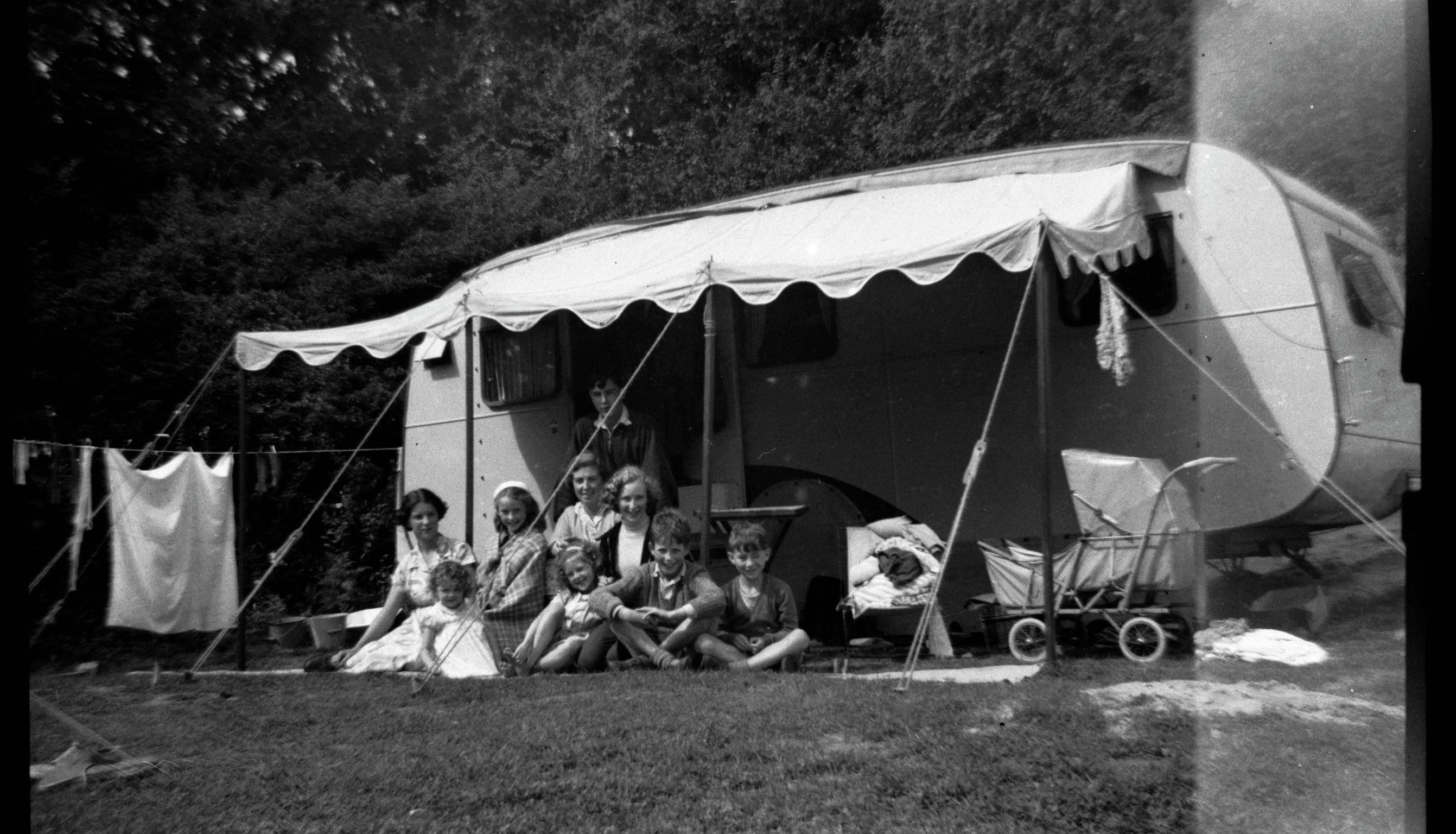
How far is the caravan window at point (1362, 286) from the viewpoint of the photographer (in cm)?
617

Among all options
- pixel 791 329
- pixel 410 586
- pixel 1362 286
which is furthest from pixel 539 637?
pixel 1362 286

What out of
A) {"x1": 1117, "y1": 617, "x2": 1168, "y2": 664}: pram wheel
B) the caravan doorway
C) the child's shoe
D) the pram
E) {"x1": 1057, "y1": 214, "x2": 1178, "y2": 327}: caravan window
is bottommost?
the child's shoe

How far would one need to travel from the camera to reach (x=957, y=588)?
25.7ft

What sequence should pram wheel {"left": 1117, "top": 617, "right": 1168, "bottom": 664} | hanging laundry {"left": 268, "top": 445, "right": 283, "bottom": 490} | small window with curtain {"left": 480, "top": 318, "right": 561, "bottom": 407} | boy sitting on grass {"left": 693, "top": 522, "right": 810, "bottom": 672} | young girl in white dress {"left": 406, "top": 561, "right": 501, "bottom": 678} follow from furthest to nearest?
hanging laundry {"left": 268, "top": 445, "right": 283, "bottom": 490} < small window with curtain {"left": 480, "top": 318, "right": 561, "bottom": 407} < young girl in white dress {"left": 406, "top": 561, "right": 501, "bottom": 678} < boy sitting on grass {"left": 693, "top": 522, "right": 810, "bottom": 672} < pram wheel {"left": 1117, "top": 617, "right": 1168, "bottom": 664}

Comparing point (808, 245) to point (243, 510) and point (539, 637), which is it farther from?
point (243, 510)

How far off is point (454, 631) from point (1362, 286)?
522 cm

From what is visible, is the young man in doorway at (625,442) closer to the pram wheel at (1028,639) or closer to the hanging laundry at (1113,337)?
the pram wheel at (1028,639)

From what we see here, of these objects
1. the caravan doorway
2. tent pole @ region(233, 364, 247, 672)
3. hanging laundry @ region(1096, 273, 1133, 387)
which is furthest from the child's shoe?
hanging laundry @ region(1096, 273, 1133, 387)

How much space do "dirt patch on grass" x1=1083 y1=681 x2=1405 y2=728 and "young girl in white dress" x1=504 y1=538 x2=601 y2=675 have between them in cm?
284

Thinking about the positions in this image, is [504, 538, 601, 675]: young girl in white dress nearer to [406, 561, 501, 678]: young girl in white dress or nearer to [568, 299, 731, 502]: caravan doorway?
[406, 561, 501, 678]: young girl in white dress

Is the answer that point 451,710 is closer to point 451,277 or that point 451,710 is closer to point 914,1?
point 451,277

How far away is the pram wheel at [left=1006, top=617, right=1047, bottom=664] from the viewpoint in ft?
21.1

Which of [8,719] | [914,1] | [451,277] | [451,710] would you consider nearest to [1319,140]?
[451,710]

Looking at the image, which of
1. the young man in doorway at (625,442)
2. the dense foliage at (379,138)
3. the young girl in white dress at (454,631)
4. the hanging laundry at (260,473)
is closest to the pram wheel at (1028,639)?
the young girl in white dress at (454,631)
